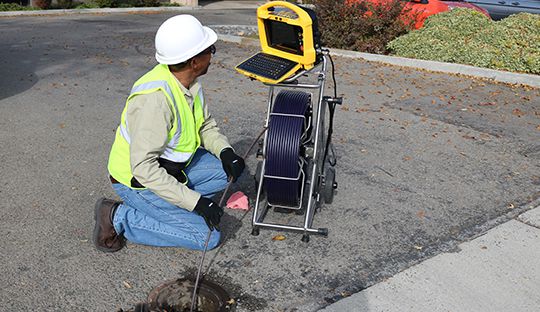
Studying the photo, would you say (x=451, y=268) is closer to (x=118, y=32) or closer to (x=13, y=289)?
(x=13, y=289)

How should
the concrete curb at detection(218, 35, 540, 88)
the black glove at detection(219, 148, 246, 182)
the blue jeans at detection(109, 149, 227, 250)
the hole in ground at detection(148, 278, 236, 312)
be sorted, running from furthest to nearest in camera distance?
the concrete curb at detection(218, 35, 540, 88) → the black glove at detection(219, 148, 246, 182) → the blue jeans at detection(109, 149, 227, 250) → the hole in ground at detection(148, 278, 236, 312)

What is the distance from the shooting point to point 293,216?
4434mm

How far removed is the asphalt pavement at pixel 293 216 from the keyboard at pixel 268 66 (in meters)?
1.14

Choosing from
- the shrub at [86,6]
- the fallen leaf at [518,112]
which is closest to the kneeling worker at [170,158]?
the fallen leaf at [518,112]

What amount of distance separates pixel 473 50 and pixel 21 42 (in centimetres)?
881

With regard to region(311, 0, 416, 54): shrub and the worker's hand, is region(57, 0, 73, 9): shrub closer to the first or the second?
region(311, 0, 416, 54): shrub

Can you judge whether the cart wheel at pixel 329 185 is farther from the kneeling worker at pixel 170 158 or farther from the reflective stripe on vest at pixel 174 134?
the reflective stripe on vest at pixel 174 134

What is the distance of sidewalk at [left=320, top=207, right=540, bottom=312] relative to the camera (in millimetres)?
3371

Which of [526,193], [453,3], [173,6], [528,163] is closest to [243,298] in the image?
[526,193]

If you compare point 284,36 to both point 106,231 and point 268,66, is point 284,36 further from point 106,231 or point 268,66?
point 106,231

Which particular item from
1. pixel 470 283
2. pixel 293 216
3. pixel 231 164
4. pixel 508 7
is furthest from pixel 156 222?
pixel 508 7

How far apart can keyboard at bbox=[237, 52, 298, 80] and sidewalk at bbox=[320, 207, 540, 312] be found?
1.53 meters

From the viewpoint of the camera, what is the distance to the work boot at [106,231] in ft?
12.4

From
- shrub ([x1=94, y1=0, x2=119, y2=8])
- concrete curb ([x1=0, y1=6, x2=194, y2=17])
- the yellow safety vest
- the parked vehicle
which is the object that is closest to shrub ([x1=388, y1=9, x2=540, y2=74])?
the parked vehicle
